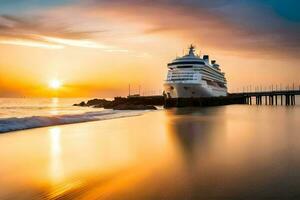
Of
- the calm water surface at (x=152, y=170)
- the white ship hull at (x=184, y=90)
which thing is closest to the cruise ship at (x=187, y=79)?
the white ship hull at (x=184, y=90)

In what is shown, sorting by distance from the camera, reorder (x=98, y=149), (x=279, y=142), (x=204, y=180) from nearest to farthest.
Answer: (x=204, y=180), (x=98, y=149), (x=279, y=142)

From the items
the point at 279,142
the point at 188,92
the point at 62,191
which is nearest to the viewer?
the point at 62,191

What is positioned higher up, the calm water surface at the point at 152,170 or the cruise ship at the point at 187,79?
the cruise ship at the point at 187,79

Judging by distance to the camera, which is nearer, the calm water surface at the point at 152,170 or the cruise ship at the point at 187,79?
the calm water surface at the point at 152,170

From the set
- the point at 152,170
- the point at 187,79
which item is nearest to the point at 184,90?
the point at 187,79

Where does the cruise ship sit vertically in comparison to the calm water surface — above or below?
above

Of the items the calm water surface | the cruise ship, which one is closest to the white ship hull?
the cruise ship

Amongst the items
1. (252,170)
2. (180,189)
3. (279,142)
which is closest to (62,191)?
(180,189)

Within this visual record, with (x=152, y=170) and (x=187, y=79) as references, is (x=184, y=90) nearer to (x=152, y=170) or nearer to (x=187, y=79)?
(x=187, y=79)

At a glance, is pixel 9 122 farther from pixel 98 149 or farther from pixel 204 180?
pixel 204 180

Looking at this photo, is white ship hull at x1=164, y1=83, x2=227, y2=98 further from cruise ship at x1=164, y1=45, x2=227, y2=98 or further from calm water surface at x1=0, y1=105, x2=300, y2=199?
calm water surface at x1=0, y1=105, x2=300, y2=199

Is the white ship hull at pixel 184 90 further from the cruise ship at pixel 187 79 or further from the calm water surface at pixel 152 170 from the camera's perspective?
the calm water surface at pixel 152 170

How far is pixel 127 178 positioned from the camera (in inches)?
408

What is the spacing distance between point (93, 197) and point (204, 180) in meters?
3.18
